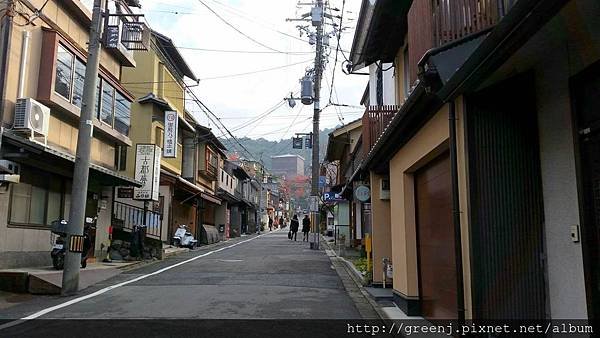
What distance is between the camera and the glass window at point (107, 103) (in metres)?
17.7

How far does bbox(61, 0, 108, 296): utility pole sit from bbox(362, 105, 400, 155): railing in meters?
6.51

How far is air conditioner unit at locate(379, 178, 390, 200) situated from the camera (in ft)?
40.9

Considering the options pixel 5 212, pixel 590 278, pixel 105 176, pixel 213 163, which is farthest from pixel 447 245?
pixel 213 163

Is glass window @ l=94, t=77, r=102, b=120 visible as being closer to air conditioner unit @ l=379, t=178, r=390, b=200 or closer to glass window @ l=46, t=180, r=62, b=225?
glass window @ l=46, t=180, r=62, b=225

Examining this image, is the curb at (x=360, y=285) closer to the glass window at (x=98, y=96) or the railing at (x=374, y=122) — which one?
the railing at (x=374, y=122)

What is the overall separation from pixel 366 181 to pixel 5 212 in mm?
9548

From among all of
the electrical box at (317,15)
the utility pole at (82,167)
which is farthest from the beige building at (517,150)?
the electrical box at (317,15)

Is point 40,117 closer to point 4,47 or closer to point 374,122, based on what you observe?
point 4,47

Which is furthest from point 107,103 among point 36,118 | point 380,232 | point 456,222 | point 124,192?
point 456,222

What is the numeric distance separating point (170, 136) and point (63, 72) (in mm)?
10900

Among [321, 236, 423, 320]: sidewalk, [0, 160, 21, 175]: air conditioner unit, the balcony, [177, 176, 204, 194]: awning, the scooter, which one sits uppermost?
[177, 176, 204, 194]: awning

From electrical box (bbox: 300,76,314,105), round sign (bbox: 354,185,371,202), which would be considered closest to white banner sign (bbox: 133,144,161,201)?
electrical box (bbox: 300,76,314,105)

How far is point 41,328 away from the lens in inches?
304

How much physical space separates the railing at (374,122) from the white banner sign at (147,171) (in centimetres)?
1152
